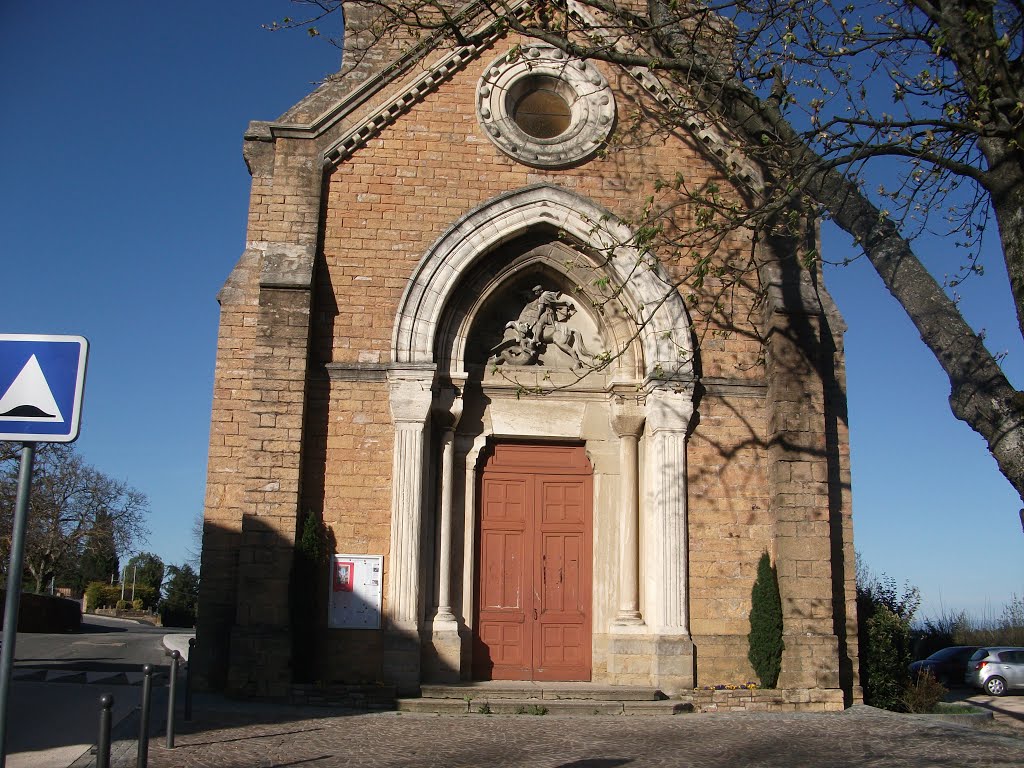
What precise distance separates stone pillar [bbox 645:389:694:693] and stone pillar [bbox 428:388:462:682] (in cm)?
259

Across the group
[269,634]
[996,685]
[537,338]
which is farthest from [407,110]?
[996,685]

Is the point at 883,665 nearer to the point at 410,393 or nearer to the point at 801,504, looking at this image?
the point at 801,504

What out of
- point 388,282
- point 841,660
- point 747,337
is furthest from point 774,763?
point 388,282

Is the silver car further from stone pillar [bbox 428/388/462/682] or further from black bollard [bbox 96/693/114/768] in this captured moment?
black bollard [bbox 96/693/114/768]

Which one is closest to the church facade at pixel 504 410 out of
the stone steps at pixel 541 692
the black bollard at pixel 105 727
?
the stone steps at pixel 541 692

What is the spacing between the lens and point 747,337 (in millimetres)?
13984

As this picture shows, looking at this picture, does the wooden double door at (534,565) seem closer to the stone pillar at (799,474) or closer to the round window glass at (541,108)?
the stone pillar at (799,474)

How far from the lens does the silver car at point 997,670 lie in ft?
78.7

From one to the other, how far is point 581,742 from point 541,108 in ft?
29.8

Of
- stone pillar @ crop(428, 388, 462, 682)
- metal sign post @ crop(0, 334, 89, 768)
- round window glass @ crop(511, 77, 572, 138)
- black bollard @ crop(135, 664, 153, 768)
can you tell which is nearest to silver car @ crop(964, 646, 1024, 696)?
stone pillar @ crop(428, 388, 462, 682)

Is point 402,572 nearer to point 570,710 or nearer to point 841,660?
point 570,710

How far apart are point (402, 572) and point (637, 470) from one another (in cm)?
359

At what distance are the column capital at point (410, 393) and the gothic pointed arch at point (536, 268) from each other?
15cm

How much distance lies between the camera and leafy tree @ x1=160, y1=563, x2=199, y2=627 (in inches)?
1852
